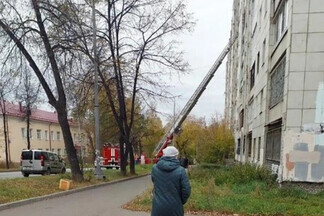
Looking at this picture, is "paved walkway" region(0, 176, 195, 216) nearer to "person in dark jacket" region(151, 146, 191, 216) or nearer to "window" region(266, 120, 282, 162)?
"person in dark jacket" region(151, 146, 191, 216)

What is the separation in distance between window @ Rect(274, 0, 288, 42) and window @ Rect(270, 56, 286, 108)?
1358 mm

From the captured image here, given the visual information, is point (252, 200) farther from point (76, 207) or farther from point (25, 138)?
point (25, 138)

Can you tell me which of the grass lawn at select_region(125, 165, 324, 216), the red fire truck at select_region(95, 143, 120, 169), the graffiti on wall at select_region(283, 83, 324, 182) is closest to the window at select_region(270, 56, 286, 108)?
the graffiti on wall at select_region(283, 83, 324, 182)

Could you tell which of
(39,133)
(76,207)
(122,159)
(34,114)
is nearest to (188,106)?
(122,159)

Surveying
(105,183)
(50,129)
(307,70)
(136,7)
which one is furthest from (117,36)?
(50,129)

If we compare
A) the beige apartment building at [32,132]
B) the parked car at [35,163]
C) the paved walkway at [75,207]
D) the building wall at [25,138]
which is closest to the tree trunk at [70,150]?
the paved walkway at [75,207]

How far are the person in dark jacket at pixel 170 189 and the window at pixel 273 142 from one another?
37.4ft

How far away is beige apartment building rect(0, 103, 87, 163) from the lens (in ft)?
168

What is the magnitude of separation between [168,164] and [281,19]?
14.1 metres

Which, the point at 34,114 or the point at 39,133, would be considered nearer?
the point at 34,114

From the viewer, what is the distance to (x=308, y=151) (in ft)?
42.4

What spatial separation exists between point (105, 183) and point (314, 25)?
469 inches

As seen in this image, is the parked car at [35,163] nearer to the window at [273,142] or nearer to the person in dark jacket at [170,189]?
the window at [273,142]

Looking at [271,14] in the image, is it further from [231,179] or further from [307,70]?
[231,179]
